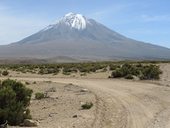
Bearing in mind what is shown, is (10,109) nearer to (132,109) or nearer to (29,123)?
(29,123)

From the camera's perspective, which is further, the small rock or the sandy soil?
the sandy soil

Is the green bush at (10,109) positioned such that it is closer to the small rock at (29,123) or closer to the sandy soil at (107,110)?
the small rock at (29,123)

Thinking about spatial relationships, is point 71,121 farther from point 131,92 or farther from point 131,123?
point 131,92

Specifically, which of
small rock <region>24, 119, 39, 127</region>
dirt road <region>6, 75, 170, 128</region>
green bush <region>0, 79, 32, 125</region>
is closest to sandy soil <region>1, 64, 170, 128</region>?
dirt road <region>6, 75, 170, 128</region>

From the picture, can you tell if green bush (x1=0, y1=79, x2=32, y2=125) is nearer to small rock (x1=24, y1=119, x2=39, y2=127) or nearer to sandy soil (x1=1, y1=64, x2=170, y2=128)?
small rock (x1=24, y1=119, x2=39, y2=127)

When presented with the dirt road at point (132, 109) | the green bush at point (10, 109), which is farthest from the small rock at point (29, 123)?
the dirt road at point (132, 109)

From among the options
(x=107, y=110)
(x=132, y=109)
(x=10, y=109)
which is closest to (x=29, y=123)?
(x=10, y=109)

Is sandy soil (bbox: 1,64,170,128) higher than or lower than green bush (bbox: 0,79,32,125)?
lower

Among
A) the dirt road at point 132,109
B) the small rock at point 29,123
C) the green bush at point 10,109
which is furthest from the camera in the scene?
the dirt road at point 132,109

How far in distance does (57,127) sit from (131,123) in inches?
106

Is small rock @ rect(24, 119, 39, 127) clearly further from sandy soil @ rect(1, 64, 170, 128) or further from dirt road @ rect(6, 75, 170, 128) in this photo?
dirt road @ rect(6, 75, 170, 128)

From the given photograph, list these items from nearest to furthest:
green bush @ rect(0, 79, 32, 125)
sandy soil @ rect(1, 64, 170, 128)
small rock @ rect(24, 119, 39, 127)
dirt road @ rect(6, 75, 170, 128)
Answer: green bush @ rect(0, 79, 32, 125)
small rock @ rect(24, 119, 39, 127)
sandy soil @ rect(1, 64, 170, 128)
dirt road @ rect(6, 75, 170, 128)

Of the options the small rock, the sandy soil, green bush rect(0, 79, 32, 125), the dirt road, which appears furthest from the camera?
the dirt road

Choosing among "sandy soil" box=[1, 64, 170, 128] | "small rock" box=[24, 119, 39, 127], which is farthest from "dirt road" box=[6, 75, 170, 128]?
"small rock" box=[24, 119, 39, 127]
